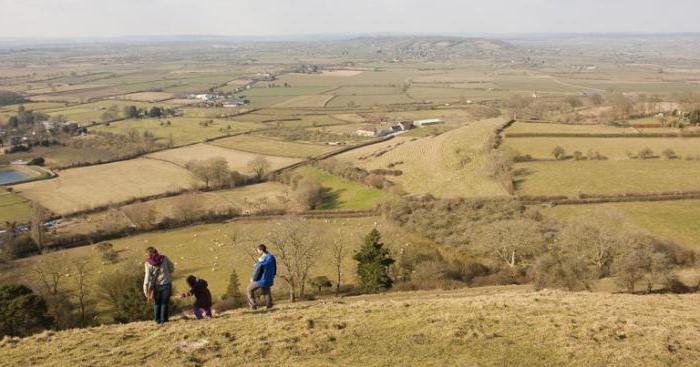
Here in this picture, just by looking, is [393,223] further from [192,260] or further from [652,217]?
[652,217]

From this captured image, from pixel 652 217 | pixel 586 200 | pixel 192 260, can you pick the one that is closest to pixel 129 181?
pixel 192 260

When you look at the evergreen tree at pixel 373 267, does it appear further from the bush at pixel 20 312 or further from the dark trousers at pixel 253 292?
the bush at pixel 20 312

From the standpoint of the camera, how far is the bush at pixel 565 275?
32.1 m

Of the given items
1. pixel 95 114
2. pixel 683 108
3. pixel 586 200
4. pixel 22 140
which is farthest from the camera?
pixel 95 114

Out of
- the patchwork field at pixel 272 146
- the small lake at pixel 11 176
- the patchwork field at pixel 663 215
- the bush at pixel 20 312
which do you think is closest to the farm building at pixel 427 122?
the patchwork field at pixel 272 146

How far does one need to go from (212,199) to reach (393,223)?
93.4ft

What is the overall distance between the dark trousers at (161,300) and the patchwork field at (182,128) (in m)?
93.1

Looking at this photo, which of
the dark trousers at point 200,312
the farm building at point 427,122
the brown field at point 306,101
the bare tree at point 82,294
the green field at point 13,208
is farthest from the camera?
the brown field at point 306,101

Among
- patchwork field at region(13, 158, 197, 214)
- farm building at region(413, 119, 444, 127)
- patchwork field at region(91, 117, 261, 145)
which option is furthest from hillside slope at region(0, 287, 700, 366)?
farm building at region(413, 119, 444, 127)

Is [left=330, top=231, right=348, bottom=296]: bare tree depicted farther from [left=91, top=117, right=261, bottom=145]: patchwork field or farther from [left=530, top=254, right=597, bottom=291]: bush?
[left=91, top=117, right=261, bottom=145]: patchwork field

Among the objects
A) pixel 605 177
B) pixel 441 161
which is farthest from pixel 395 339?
pixel 441 161

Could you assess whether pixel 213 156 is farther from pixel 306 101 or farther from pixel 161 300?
pixel 306 101

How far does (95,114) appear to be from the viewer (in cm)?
14075

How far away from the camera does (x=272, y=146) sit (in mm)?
101000
